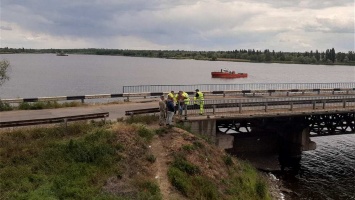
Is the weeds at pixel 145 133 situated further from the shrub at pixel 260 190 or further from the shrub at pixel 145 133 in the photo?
the shrub at pixel 260 190

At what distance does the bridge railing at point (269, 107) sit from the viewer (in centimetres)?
2603

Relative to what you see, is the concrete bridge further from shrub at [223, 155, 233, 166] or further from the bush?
the bush

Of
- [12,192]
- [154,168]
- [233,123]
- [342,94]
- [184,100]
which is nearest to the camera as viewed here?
[12,192]

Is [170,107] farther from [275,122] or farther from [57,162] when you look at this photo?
[275,122]

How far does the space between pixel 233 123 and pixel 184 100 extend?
6.47 metres

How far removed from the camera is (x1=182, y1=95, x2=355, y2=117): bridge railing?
26.0 metres

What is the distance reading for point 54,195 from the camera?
14.9 metres

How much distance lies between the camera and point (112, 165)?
57.8 ft

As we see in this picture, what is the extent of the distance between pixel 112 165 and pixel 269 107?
51.7 ft

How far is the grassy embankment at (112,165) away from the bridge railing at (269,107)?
4371 millimetres

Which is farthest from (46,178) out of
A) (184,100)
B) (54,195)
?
(184,100)

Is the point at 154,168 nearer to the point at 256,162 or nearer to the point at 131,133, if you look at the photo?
the point at 131,133

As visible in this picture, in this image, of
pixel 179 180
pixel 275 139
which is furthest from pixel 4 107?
pixel 275 139

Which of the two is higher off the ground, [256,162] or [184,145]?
[184,145]
